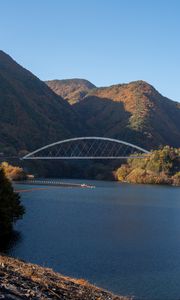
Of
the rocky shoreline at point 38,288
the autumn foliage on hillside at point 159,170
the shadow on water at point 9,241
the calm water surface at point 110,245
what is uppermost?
the autumn foliage on hillside at point 159,170

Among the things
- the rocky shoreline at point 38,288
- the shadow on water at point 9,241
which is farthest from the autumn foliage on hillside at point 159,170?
the rocky shoreline at point 38,288

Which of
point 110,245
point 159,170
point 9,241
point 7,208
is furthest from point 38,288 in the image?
point 159,170

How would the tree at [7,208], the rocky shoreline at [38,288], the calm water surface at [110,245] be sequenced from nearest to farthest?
the rocky shoreline at [38,288], the calm water surface at [110,245], the tree at [7,208]

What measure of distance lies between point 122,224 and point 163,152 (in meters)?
79.2

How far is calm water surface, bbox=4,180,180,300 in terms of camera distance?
979 inches

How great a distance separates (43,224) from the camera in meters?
43.1

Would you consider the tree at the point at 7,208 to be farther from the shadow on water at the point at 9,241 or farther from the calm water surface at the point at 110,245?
the calm water surface at the point at 110,245

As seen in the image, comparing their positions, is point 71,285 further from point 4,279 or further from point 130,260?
point 130,260

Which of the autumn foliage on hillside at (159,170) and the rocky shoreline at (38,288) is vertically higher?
the autumn foliage on hillside at (159,170)

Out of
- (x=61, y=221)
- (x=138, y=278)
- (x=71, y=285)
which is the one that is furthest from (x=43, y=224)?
(x=71, y=285)

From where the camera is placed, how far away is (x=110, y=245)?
33.9 meters

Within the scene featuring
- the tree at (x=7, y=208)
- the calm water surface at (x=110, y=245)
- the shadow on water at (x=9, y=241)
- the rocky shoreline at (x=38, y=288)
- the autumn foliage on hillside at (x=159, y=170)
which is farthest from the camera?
the autumn foliage on hillside at (x=159, y=170)

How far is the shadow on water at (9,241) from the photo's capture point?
31.7 m

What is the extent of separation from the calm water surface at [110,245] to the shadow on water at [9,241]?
315 millimetres
